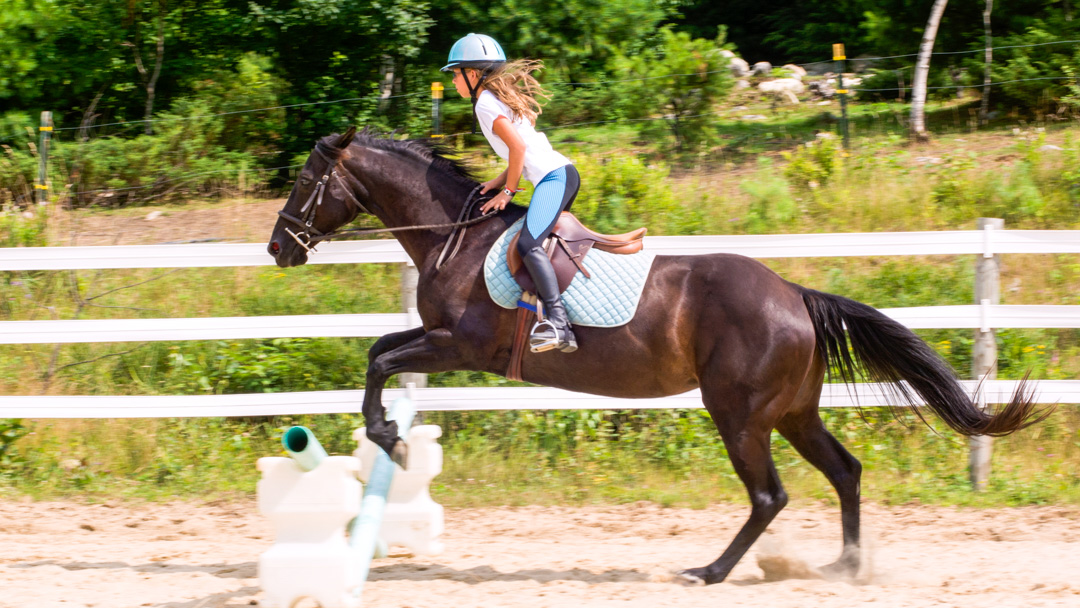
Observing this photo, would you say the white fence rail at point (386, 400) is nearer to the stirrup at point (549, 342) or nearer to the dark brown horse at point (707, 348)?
the dark brown horse at point (707, 348)

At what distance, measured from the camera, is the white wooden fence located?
5.98 m

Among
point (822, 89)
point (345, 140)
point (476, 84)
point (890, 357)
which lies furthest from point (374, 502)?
point (822, 89)

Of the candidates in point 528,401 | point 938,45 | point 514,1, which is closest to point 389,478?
point 528,401

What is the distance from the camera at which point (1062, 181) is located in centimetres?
919

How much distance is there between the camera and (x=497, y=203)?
493 cm

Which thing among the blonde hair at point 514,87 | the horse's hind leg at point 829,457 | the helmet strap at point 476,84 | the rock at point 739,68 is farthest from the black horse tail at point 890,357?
the rock at point 739,68

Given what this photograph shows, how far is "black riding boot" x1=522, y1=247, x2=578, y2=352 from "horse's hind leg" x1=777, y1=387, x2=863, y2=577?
135 cm

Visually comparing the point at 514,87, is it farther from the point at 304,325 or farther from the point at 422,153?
the point at 304,325

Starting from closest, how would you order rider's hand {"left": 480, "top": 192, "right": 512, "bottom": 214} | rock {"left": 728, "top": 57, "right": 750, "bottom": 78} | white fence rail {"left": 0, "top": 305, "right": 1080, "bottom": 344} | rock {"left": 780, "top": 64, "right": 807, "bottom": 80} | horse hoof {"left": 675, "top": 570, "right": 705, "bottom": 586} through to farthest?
horse hoof {"left": 675, "top": 570, "right": 705, "bottom": 586} → rider's hand {"left": 480, "top": 192, "right": 512, "bottom": 214} → white fence rail {"left": 0, "top": 305, "right": 1080, "bottom": 344} → rock {"left": 780, "top": 64, "right": 807, "bottom": 80} → rock {"left": 728, "top": 57, "right": 750, "bottom": 78}

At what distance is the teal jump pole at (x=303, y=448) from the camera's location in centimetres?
401

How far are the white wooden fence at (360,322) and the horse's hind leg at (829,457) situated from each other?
968 millimetres

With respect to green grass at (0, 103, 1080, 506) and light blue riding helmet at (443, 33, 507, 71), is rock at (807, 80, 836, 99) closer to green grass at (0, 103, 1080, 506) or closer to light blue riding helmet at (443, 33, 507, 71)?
green grass at (0, 103, 1080, 506)

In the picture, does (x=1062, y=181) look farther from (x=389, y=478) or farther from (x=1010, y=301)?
(x=389, y=478)

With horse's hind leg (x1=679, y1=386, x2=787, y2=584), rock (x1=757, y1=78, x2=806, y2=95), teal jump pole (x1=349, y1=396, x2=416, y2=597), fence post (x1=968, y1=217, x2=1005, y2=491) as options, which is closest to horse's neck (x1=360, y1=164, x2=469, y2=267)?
teal jump pole (x1=349, y1=396, x2=416, y2=597)
